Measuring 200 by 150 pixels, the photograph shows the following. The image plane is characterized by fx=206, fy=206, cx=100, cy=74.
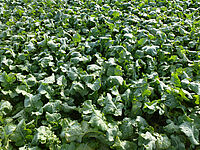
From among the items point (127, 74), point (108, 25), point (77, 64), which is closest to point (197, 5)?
point (108, 25)

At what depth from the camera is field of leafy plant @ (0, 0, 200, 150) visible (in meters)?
2.05

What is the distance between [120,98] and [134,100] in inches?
6.5

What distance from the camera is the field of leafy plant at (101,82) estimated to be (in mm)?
2053

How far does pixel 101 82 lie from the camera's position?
2.65 meters

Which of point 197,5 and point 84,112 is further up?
point 197,5

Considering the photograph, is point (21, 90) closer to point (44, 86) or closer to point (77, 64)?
point (44, 86)

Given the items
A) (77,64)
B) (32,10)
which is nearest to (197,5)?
(77,64)

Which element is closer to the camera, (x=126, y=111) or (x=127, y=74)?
(x=126, y=111)

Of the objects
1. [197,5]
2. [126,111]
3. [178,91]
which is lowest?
[126,111]

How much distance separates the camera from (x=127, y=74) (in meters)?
2.77

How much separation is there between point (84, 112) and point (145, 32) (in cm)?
207

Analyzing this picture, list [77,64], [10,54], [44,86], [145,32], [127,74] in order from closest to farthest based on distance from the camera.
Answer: [44,86] < [127,74] < [77,64] < [10,54] < [145,32]

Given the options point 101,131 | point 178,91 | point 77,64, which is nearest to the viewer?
point 101,131

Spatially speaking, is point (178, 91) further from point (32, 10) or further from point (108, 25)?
point (32, 10)
